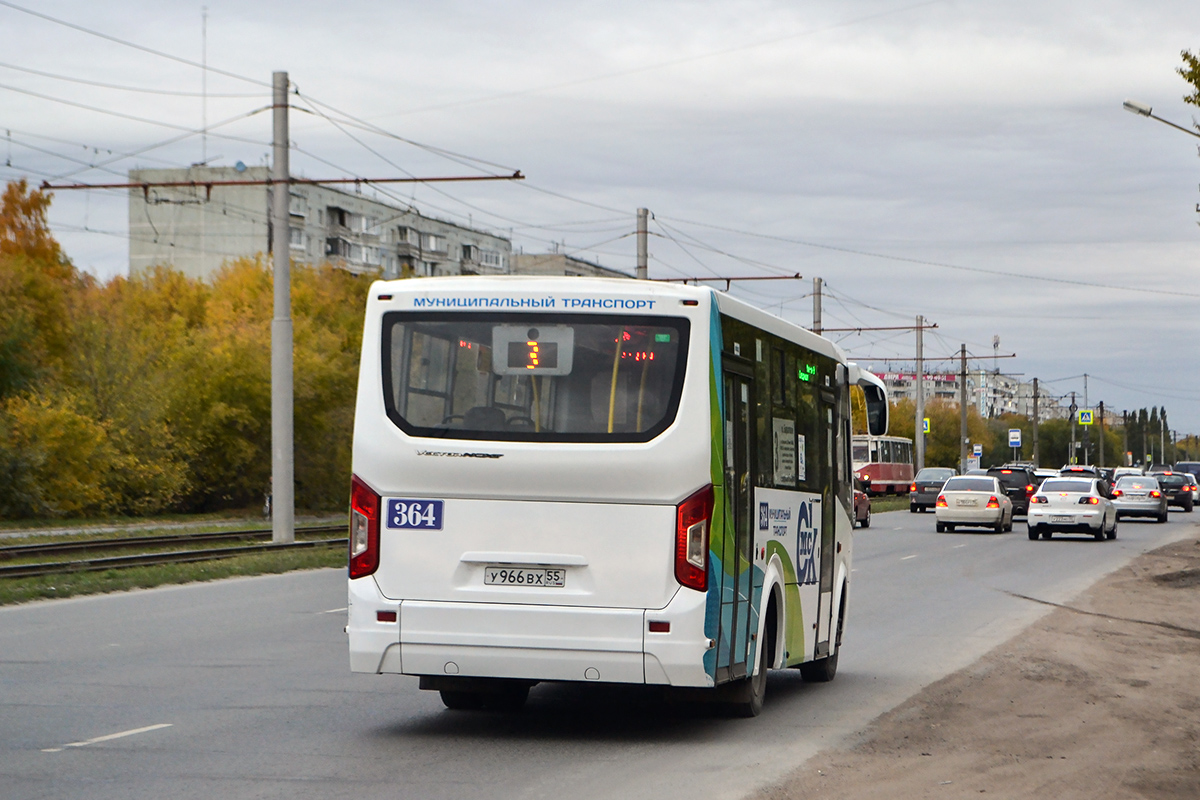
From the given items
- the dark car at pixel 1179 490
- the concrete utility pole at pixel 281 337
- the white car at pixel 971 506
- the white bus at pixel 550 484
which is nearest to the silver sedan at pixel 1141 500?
the white car at pixel 971 506

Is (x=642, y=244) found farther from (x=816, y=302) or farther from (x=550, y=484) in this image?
(x=550, y=484)

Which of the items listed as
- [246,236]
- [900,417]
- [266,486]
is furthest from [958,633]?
[900,417]

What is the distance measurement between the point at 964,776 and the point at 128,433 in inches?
1567

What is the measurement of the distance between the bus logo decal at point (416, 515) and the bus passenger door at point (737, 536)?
1.68 m

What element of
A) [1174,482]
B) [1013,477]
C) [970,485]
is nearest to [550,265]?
[1174,482]

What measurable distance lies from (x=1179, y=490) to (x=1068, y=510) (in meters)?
33.5

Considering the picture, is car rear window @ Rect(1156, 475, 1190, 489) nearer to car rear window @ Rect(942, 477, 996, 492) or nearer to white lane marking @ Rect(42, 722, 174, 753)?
car rear window @ Rect(942, 477, 996, 492)

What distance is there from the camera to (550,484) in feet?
29.7

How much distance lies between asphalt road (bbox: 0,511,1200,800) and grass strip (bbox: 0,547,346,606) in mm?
1019

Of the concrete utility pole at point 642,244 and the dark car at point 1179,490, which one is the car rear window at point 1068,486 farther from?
the dark car at point 1179,490

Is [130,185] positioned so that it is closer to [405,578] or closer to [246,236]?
[405,578]

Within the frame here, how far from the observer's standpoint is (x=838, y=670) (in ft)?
44.3

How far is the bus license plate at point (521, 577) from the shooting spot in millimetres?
9031

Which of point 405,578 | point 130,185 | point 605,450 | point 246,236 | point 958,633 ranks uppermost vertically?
point 246,236
